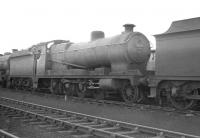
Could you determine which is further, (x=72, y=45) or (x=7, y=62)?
(x=7, y=62)

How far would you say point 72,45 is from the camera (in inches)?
Result: 667

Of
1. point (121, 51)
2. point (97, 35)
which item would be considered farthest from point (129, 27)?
point (97, 35)

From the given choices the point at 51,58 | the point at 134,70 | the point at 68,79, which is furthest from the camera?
the point at 51,58

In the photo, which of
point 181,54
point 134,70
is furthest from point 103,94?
point 181,54

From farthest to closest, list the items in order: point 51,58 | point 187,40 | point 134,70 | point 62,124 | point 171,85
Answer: point 51,58 < point 134,70 < point 171,85 < point 187,40 < point 62,124

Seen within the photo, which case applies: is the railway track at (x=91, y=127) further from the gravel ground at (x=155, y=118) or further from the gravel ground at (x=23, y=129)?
A: the gravel ground at (x=155, y=118)

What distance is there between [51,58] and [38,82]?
1796mm

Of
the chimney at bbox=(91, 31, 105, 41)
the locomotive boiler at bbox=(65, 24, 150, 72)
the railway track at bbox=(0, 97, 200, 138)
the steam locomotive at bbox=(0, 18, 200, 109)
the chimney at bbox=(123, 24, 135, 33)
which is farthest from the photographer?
the chimney at bbox=(91, 31, 105, 41)

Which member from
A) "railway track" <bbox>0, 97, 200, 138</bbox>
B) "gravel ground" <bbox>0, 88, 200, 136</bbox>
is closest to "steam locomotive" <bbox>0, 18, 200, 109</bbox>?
"gravel ground" <bbox>0, 88, 200, 136</bbox>

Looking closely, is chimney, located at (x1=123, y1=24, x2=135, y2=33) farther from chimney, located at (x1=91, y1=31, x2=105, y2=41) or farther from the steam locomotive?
chimney, located at (x1=91, y1=31, x2=105, y2=41)

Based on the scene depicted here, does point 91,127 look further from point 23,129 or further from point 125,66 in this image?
point 125,66

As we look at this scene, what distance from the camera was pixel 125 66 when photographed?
1319cm

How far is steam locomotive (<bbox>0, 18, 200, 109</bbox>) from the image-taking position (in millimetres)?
10398

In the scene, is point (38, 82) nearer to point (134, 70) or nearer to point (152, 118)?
point (134, 70)
